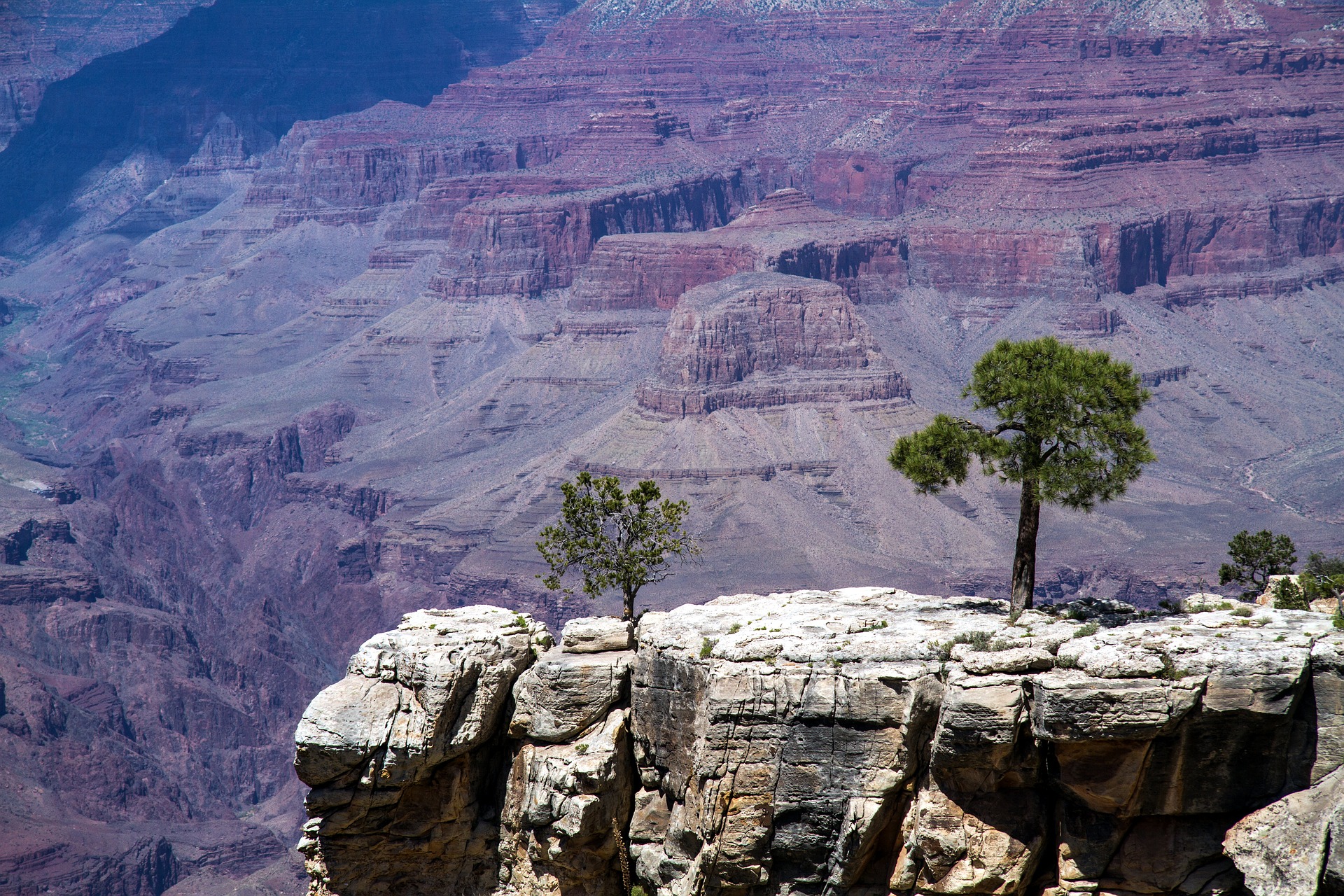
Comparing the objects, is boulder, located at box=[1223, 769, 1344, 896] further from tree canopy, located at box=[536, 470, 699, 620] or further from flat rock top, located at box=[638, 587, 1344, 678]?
tree canopy, located at box=[536, 470, 699, 620]

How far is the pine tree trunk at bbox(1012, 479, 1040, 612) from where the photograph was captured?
121 feet

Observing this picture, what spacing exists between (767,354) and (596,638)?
507 feet

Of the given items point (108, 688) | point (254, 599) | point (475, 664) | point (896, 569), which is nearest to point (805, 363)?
point (896, 569)

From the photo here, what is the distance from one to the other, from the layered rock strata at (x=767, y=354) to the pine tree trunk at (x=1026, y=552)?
14677 cm

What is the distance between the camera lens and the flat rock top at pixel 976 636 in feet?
104

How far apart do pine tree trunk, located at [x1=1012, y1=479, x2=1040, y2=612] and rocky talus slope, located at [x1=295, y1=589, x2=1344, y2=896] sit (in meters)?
0.70

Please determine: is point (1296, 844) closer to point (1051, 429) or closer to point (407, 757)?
point (1051, 429)

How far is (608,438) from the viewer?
187 metres

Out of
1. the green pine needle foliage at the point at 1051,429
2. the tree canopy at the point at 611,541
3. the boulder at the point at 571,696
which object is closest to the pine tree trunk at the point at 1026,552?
the green pine needle foliage at the point at 1051,429

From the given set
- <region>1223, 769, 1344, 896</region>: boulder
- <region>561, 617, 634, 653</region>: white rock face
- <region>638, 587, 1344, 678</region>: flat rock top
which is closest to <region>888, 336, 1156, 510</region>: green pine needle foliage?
<region>638, 587, 1344, 678</region>: flat rock top

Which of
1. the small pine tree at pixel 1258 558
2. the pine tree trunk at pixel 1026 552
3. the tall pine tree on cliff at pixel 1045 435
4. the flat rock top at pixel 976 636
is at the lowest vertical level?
the small pine tree at pixel 1258 558

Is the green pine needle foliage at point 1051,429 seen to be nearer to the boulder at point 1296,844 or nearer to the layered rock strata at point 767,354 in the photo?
the boulder at point 1296,844

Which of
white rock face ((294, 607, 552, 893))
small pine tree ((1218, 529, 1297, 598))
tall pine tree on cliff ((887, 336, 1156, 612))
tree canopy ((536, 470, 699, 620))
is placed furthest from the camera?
small pine tree ((1218, 529, 1297, 598))

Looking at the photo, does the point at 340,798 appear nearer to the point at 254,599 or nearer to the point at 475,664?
the point at 475,664
